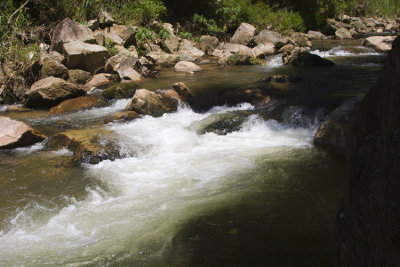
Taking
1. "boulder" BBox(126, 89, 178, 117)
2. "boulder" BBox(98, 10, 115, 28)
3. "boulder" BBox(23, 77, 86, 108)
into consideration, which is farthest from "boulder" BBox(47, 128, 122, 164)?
"boulder" BBox(98, 10, 115, 28)

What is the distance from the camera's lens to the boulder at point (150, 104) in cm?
707

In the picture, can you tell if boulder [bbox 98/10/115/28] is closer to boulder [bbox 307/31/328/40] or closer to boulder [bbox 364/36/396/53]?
boulder [bbox 364/36/396/53]

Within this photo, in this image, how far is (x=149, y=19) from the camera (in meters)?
15.6

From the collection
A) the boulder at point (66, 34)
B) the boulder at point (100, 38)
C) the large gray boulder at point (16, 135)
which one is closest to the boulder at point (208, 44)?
the boulder at point (100, 38)

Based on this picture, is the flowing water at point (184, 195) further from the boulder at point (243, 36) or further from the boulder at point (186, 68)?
the boulder at point (243, 36)

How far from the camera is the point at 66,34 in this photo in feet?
35.2

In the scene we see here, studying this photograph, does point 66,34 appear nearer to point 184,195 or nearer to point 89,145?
point 89,145

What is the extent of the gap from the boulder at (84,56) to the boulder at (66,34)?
1.49 feet

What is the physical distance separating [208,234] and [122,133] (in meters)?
3.38

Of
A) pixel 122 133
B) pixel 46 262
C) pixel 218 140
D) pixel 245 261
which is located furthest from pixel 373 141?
A: pixel 122 133

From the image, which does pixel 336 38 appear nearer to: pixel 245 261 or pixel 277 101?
pixel 277 101

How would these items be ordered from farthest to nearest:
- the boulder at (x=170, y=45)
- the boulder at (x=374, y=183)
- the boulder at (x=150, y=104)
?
the boulder at (x=170, y=45)
the boulder at (x=150, y=104)
the boulder at (x=374, y=183)

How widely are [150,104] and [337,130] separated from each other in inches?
154

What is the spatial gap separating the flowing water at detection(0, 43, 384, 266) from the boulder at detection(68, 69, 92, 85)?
2906 millimetres
